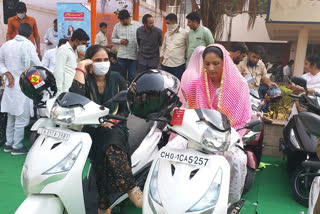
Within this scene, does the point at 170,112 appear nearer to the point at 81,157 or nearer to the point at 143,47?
the point at 81,157

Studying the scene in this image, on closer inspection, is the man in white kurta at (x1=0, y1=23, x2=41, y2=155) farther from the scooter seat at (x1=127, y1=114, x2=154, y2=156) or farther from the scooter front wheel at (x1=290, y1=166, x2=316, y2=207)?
the scooter front wheel at (x1=290, y1=166, x2=316, y2=207)

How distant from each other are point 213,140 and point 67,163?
3.25 ft

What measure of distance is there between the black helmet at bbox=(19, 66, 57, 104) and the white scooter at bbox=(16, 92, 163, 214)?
0.60 ft

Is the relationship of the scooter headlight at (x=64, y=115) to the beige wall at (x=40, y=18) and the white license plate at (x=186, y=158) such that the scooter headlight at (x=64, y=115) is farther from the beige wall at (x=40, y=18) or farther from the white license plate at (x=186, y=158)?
the beige wall at (x=40, y=18)

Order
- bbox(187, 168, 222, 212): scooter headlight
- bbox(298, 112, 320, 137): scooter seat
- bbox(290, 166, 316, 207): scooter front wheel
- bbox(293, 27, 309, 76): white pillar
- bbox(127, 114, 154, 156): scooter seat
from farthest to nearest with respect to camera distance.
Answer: bbox(293, 27, 309, 76): white pillar < bbox(290, 166, 316, 207): scooter front wheel < bbox(127, 114, 154, 156): scooter seat < bbox(187, 168, 222, 212): scooter headlight < bbox(298, 112, 320, 137): scooter seat

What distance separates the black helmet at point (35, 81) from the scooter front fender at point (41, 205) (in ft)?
2.61

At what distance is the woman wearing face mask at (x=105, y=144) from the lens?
2.52 meters

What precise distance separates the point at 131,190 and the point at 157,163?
0.78m

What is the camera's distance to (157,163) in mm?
1925

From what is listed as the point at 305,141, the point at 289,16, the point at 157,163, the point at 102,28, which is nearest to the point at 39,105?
the point at 157,163

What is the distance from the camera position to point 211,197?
5.57ft

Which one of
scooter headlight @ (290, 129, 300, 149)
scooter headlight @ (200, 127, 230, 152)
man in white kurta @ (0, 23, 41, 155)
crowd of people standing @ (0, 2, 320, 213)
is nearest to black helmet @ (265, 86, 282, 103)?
crowd of people standing @ (0, 2, 320, 213)

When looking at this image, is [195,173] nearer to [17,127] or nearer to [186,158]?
[186,158]

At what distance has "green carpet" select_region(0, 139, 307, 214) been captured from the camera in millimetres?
3189
